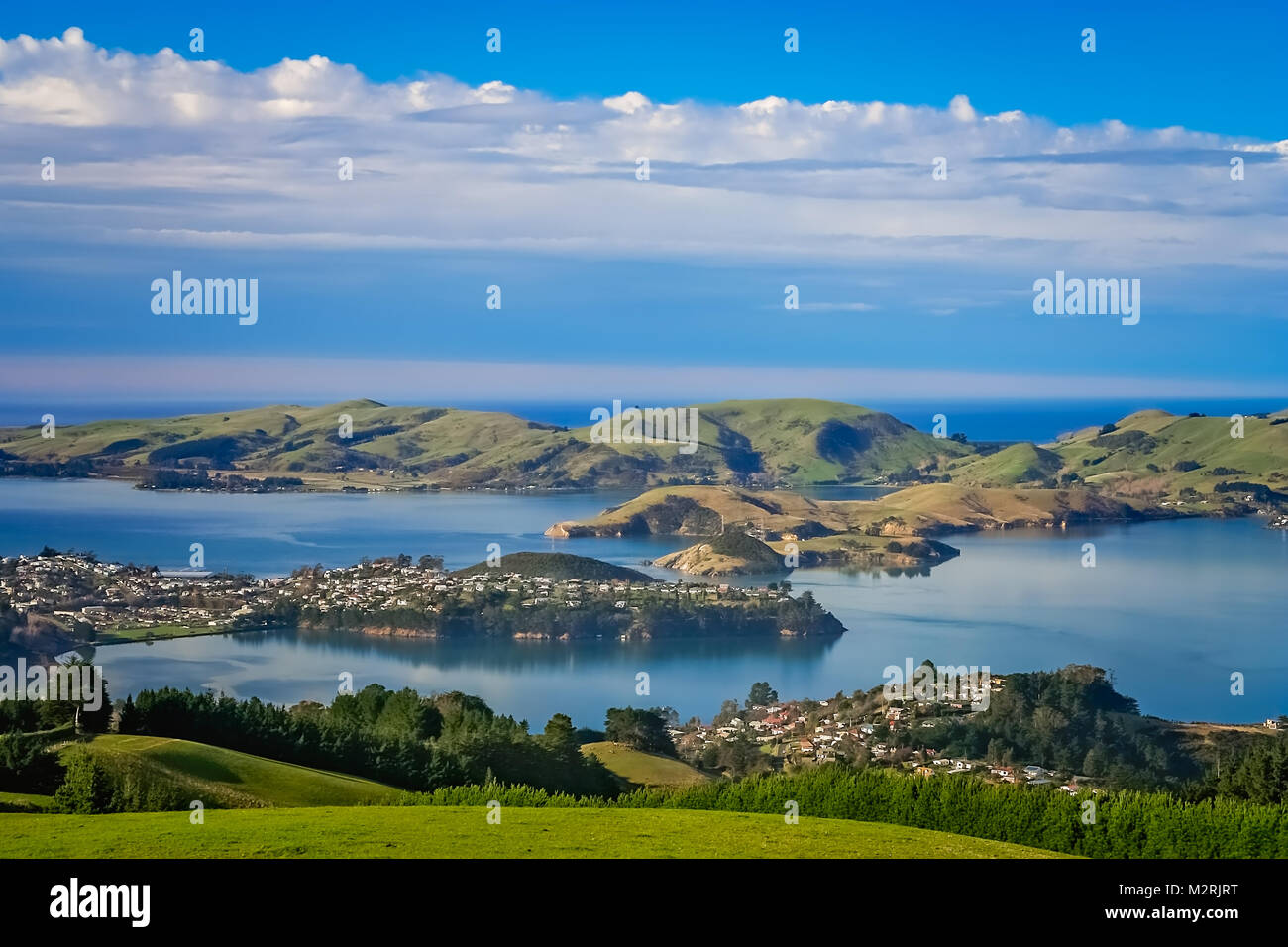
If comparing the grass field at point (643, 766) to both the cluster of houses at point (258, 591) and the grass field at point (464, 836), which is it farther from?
the cluster of houses at point (258, 591)

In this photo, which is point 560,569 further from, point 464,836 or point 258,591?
point 464,836

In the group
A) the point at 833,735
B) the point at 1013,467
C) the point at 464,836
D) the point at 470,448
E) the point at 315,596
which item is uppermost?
the point at 470,448

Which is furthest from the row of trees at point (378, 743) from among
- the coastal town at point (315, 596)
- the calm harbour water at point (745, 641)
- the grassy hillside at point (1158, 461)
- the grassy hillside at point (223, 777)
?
the grassy hillside at point (1158, 461)

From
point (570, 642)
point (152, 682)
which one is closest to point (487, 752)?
point (152, 682)

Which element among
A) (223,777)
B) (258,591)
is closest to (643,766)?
(223,777)

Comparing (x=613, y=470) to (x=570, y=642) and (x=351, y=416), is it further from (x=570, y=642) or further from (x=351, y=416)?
(x=570, y=642)
